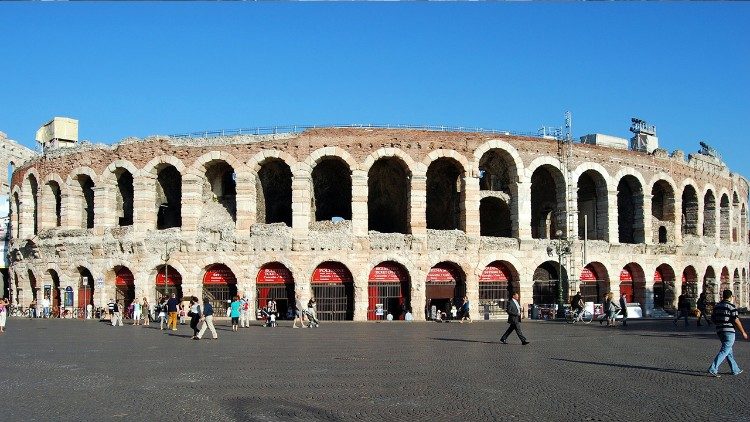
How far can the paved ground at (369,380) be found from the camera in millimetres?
9477

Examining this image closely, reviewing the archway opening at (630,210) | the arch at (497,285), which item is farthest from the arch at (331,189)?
the archway opening at (630,210)

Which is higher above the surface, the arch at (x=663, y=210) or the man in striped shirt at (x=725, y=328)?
the arch at (x=663, y=210)

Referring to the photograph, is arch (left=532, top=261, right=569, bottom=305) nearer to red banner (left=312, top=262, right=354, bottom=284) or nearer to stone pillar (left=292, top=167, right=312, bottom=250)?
red banner (left=312, top=262, right=354, bottom=284)

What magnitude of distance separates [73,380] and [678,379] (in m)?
10.7

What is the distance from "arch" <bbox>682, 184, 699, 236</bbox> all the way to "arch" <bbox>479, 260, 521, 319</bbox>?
13.8 metres

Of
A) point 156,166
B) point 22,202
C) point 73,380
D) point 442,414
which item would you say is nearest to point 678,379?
point 442,414

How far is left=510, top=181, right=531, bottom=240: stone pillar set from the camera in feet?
114

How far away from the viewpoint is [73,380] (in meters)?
12.3

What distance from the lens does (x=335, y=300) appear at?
3281 cm

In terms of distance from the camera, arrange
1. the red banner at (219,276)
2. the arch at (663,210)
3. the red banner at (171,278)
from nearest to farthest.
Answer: the red banner at (219,276) → the red banner at (171,278) → the arch at (663,210)

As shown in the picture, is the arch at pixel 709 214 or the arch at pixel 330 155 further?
the arch at pixel 709 214

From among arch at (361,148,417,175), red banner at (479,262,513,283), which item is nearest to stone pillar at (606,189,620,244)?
red banner at (479,262,513,283)

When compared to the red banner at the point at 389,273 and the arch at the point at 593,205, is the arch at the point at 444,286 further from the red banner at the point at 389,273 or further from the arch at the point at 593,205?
the arch at the point at 593,205

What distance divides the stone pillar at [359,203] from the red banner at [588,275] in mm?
12344
